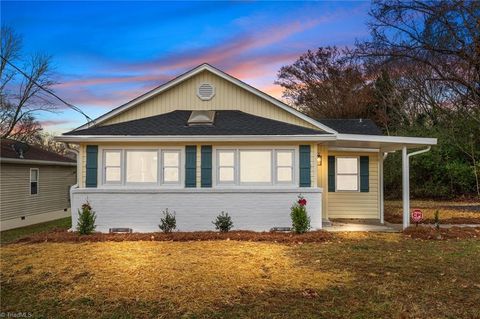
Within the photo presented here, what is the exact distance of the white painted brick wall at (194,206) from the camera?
10414mm

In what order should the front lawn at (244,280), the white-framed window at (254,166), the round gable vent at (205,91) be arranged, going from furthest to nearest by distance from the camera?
the round gable vent at (205,91) < the white-framed window at (254,166) < the front lawn at (244,280)

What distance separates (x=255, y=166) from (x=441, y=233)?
517cm

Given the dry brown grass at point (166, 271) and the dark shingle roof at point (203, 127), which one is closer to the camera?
the dry brown grass at point (166, 271)

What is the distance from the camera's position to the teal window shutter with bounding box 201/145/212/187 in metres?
10.5

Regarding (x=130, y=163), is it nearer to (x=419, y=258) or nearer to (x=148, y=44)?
(x=148, y=44)

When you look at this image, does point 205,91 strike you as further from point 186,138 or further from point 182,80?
point 186,138

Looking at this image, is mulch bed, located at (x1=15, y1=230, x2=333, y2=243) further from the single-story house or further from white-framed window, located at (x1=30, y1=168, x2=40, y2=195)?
white-framed window, located at (x1=30, y1=168, x2=40, y2=195)

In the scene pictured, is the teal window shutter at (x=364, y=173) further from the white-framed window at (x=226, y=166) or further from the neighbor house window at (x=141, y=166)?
the neighbor house window at (x=141, y=166)

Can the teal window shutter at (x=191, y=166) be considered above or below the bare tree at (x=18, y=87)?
below

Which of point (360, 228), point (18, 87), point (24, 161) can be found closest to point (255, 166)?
point (360, 228)

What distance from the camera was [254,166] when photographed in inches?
420

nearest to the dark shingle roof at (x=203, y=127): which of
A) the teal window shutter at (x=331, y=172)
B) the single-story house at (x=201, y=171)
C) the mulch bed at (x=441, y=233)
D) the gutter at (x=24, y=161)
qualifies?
the single-story house at (x=201, y=171)

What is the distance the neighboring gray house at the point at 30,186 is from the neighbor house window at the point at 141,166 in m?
7.25

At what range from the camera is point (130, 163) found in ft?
35.0
